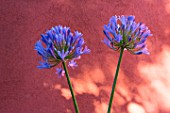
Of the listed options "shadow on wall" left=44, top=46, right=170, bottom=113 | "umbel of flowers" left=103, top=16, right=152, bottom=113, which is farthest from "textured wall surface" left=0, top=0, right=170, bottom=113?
"umbel of flowers" left=103, top=16, right=152, bottom=113

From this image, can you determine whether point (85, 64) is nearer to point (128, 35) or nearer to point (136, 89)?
point (136, 89)

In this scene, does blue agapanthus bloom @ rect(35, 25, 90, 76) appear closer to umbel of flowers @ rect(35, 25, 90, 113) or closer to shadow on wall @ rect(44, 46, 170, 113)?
umbel of flowers @ rect(35, 25, 90, 113)

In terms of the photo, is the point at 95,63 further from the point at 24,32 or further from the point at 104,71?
the point at 24,32

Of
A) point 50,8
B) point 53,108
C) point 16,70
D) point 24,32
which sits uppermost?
point 50,8

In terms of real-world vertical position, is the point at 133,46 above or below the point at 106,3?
below

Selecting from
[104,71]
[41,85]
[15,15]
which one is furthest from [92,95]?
[15,15]

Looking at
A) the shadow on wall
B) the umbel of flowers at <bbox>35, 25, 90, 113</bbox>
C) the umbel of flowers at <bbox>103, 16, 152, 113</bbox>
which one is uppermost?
the shadow on wall

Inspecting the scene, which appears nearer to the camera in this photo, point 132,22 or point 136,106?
point 132,22

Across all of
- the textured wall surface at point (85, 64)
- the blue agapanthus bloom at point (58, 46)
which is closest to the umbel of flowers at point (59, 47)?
the blue agapanthus bloom at point (58, 46)
